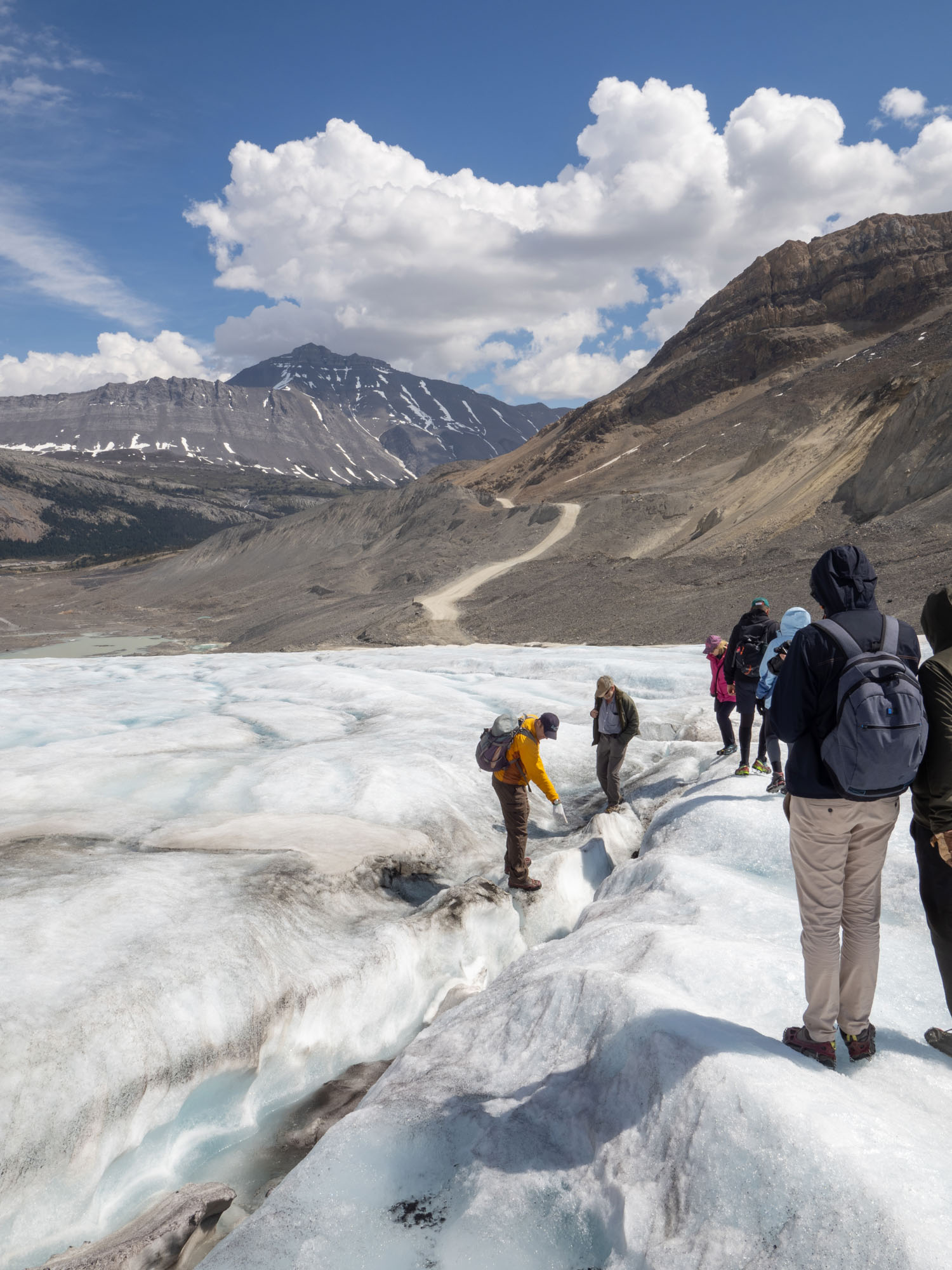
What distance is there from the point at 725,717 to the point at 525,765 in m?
3.07

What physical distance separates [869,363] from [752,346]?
16599 millimetres

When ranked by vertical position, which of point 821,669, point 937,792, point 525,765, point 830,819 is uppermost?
point 821,669

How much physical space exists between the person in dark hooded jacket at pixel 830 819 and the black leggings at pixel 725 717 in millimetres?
5494

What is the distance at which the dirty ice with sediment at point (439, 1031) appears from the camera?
3.08 meters

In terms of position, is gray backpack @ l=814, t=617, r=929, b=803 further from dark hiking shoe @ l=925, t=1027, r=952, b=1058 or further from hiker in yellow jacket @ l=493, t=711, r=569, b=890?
hiker in yellow jacket @ l=493, t=711, r=569, b=890

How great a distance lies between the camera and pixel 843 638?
10.7 feet

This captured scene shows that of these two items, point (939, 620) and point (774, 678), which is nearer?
point (939, 620)

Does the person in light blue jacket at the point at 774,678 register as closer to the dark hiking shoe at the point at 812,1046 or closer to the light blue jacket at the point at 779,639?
the light blue jacket at the point at 779,639

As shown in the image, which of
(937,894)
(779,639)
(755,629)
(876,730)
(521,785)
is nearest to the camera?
(876,730)

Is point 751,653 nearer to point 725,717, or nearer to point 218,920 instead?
point 725,717

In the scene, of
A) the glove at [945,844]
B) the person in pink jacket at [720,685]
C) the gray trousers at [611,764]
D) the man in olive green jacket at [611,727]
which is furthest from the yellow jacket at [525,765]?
the glove at [945,844]

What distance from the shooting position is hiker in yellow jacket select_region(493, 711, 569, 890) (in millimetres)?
7180

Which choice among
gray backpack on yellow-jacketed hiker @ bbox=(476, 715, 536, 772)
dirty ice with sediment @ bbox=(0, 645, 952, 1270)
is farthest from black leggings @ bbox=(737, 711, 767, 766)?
gray backpack on yellow-jacketed hiker @ bbox=(476, 715, 536, 772)

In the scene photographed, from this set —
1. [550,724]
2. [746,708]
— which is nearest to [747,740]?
[746,708]
